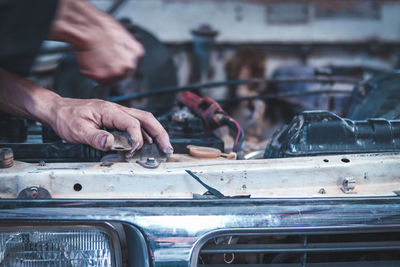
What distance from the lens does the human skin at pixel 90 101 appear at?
46.6 inches

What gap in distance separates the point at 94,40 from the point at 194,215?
611 mm

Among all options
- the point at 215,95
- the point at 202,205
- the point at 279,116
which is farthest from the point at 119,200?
the point at 215,95

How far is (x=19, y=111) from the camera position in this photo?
1.51m

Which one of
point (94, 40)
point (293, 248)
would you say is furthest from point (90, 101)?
point (293, 248)

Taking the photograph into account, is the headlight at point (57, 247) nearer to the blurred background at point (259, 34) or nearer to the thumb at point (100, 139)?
the thumb at point (100, 139)

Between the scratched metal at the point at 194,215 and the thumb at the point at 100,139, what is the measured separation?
234mm

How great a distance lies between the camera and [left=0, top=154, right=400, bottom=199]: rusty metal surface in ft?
4.02

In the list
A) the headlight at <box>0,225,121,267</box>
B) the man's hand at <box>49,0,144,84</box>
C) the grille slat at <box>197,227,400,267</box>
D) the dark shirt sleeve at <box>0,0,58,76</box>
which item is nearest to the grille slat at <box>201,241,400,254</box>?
the grille slat at <box>197,227,400,267</box>

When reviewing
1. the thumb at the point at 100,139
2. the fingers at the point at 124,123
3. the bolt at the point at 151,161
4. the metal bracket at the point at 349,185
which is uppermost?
the fingers at the point at 124,123

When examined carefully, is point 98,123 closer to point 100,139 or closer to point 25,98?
point 100,139

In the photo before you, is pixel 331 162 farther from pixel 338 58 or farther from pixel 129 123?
pixel 338 58

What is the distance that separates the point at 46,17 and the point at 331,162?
1001mm

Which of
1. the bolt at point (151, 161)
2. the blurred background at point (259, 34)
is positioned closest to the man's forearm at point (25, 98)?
the bolt at point (151, 161)

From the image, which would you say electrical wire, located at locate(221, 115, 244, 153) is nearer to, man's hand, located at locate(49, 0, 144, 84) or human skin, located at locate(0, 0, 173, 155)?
human skin, located at locate(0, 0, 173, 155)
